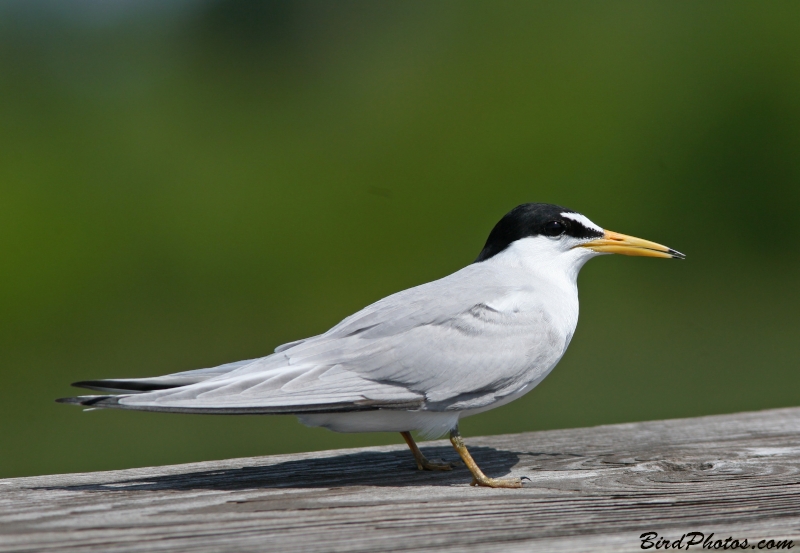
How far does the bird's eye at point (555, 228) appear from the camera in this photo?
4273mm

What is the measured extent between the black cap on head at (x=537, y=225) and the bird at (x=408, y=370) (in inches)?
11.8

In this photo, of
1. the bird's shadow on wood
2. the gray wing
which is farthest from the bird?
the bird's shadow on wood

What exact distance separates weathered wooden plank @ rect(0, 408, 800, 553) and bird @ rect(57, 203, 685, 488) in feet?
0.82

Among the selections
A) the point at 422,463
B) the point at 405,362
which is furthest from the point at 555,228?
the point at 422,463

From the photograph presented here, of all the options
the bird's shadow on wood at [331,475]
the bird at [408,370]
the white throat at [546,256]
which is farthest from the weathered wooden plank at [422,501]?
the white throat at [546,256]

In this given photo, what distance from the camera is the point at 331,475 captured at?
11.4 feet

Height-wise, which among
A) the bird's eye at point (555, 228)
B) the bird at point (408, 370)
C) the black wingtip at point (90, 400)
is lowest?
the bird at point (408, 370)

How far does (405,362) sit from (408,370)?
0.04 metres

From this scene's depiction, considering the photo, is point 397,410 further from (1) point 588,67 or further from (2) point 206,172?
(1) point 588,67

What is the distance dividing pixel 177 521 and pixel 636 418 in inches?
241

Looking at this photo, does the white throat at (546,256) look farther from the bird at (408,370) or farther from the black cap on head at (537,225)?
the bird at (408,370)

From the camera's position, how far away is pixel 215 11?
13.4 metres

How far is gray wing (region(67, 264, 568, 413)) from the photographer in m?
3.25

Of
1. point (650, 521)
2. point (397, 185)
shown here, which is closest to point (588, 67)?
point (397, 185)
